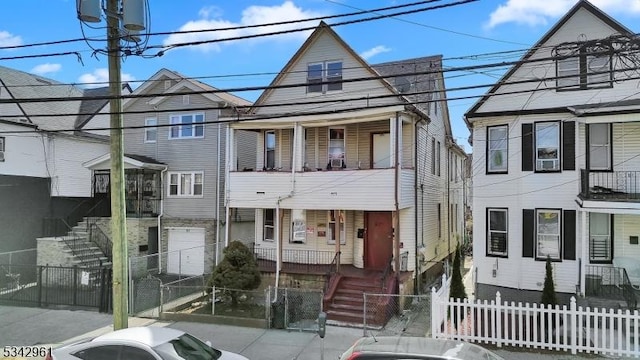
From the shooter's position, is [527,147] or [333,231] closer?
[527,147]

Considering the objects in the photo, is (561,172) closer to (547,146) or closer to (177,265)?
(547,146)

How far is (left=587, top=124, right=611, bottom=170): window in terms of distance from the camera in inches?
568

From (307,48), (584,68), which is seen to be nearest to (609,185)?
(584,68)

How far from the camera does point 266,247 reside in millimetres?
19203

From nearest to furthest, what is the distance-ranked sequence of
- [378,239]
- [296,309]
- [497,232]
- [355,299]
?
[296,309] → [355,299] → [497,232] → [378,239]

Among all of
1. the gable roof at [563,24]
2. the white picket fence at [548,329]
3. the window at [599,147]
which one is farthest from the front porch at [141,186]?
the window at [599,147]

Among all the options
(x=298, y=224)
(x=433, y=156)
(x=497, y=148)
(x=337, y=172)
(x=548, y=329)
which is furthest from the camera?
(x=433, y=156)

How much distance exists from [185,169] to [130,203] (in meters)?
3.29

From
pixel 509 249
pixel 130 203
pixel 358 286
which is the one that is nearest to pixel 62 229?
pixel 130 203

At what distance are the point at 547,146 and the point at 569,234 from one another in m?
2.81

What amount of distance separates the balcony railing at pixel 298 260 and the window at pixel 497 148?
6699mm

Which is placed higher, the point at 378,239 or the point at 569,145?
the point at 569,145

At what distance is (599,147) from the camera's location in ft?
47.7

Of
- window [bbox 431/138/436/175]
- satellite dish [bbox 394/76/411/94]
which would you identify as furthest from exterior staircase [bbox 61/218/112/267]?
window [bbox 431/138/436/175]
